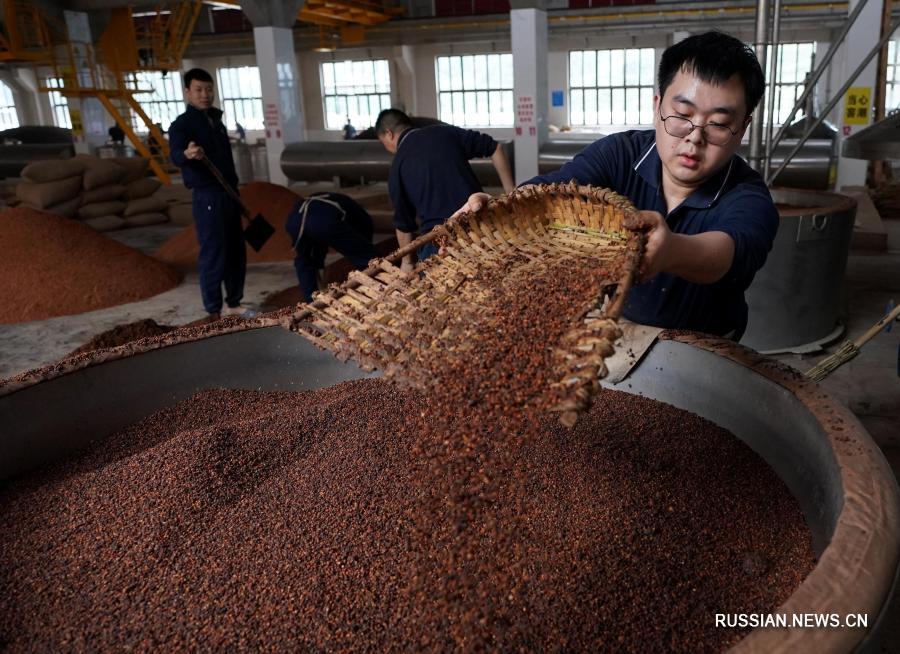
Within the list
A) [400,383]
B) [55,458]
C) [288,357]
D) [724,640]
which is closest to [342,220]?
[288,357]

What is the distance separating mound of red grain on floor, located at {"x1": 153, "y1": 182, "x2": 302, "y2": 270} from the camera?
5117mm

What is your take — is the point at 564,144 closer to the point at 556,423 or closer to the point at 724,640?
the point at 556,423

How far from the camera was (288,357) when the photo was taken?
1706 millimetres

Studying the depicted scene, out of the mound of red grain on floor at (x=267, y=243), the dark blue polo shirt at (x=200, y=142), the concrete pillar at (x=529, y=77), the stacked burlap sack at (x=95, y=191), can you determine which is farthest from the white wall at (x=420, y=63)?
the dark blue polo shirt at (x=200, y=142)

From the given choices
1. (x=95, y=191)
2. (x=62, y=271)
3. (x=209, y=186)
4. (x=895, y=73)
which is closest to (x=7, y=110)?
(x=95, y=191)

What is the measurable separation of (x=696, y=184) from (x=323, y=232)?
7.54ft

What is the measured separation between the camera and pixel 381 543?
1.06m

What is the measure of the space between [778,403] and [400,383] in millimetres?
649

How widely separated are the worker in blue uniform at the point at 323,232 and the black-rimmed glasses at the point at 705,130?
2330 mm

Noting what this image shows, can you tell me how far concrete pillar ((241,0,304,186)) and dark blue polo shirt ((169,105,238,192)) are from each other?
409 cm

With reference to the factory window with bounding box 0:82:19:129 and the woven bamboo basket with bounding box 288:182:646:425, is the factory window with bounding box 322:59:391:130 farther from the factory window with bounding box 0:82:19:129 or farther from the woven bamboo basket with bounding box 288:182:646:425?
the woven bamboo basket with bounding box 288:182:646:425

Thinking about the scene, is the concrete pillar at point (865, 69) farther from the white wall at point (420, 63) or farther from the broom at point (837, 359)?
the white wall at point (420, 63)

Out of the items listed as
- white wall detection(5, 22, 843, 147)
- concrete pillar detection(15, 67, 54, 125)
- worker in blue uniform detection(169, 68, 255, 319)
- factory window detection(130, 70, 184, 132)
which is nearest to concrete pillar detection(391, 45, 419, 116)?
white wall detection(5, 22, 843, 147)

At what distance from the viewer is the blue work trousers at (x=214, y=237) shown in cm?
364
